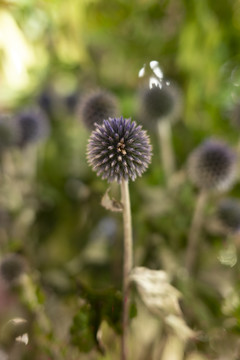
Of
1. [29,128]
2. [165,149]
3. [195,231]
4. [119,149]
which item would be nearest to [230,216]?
[195,231]

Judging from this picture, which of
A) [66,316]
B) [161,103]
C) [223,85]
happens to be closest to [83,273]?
[66,316]

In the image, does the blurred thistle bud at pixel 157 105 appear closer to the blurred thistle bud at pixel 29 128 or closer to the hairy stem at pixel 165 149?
the hairy stem at pixel 165 149

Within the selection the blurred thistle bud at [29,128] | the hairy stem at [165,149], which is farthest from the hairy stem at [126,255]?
the blurred thistle bud at [29,128]

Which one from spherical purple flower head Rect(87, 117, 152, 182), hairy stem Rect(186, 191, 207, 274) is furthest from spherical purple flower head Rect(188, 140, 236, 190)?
spherical purple flower head Rect(87, 117, 152, 182)

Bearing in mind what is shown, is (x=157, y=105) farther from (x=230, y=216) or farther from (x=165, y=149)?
(x=230, y=216)

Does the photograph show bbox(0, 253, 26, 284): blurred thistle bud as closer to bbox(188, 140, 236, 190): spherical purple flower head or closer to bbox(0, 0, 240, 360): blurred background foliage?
bbox(0, 0, 240, 360): blurred background foliage

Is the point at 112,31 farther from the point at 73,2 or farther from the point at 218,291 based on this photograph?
the point at 218,291

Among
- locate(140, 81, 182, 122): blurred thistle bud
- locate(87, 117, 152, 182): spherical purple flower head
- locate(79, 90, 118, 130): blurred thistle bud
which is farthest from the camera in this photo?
locate(140, 81, 182, 122): blurred thistle bud
